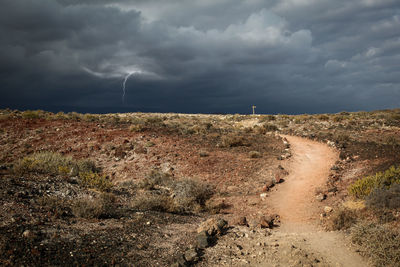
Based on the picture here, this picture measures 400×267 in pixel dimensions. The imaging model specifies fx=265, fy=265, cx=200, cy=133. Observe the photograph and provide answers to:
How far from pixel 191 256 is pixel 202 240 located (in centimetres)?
84

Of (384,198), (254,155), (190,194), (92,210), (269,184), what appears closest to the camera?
(92,210)

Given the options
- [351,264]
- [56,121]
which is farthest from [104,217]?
[56,121]

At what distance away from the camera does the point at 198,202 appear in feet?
37.7

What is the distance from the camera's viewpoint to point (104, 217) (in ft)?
27.2

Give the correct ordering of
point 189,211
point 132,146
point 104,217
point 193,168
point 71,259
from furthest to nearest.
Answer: point 132,146 → point 193,168 → point 189,211 → point 104,217 → point 71,259

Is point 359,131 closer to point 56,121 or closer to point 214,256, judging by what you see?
point 214,256

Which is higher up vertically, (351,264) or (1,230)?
(1,230)

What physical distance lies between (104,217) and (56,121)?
20007 mm

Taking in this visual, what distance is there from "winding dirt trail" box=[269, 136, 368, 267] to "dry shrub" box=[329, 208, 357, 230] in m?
0.34

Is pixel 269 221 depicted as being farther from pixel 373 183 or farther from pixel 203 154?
pixel 203 154

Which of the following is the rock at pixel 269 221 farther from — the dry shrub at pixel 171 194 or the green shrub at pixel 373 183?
the green shrub at pixel 373 183

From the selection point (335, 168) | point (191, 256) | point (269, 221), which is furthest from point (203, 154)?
point (191, 256)

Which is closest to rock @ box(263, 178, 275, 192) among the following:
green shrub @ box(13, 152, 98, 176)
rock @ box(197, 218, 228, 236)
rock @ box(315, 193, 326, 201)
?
rock @ box(315, 193, 326, 201)

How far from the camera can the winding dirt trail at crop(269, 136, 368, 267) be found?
693 centimetres
